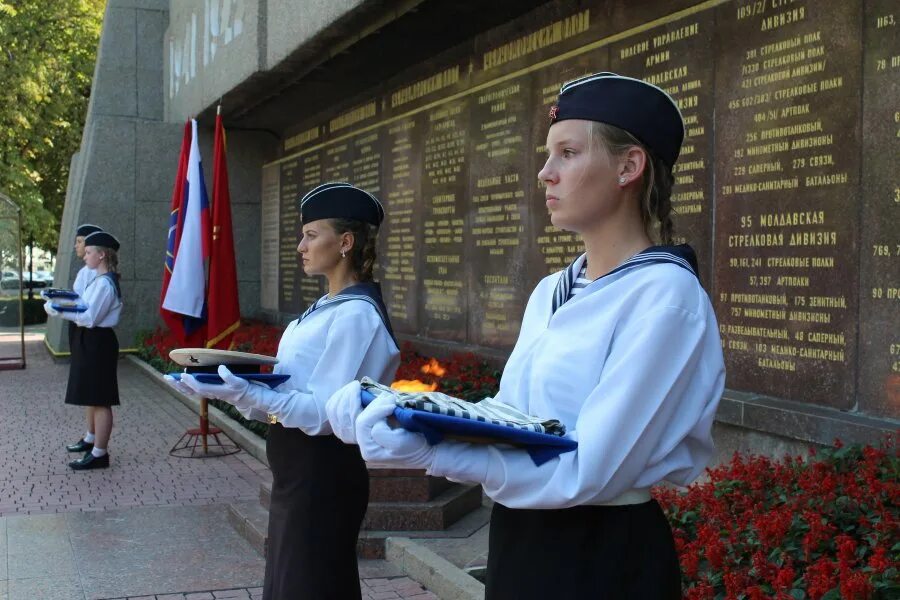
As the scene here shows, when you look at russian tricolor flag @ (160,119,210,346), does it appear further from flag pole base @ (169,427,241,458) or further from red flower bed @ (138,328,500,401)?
flag pole base @ (169,427,241,458)

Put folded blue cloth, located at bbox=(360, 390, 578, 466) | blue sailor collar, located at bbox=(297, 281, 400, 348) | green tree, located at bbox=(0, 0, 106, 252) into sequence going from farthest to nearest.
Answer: green tree, located at bbox=(0, 0, 106, 252), blue sailor collar, located at bbox=(297, 281, 400, 348), folded blue cloth, located at bbox=(360, 390, 578, 466)

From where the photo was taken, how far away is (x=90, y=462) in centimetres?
809

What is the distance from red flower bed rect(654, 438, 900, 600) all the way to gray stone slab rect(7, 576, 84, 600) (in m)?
3.14

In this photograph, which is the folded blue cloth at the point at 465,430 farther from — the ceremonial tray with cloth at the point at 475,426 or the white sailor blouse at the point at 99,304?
the white sailor blouse at the point at 99,304

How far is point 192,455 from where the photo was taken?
28.2ft

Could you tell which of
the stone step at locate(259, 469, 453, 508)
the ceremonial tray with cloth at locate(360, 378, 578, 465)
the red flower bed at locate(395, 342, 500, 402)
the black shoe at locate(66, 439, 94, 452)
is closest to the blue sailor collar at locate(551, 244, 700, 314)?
the ceremonial tray with cloth at locate(360, 378, 578, 465)

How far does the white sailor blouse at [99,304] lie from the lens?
315 inches

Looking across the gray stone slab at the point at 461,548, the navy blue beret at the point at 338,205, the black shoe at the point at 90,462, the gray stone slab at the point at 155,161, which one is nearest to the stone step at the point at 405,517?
the gray stone slab at the point at 461,548

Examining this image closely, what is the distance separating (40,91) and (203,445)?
645 inches

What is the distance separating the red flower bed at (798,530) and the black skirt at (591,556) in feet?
4.88

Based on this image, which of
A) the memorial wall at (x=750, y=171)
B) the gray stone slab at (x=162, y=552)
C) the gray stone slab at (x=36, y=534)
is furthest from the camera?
the gray stone slab at (x=36, y=534)

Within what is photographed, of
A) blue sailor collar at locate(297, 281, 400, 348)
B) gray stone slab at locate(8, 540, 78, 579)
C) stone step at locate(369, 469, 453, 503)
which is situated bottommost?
gray stone slab at locate(8, 540, 78, 579)

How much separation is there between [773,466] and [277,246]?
12.1 meters

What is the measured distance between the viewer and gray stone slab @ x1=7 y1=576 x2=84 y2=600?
194 inches
